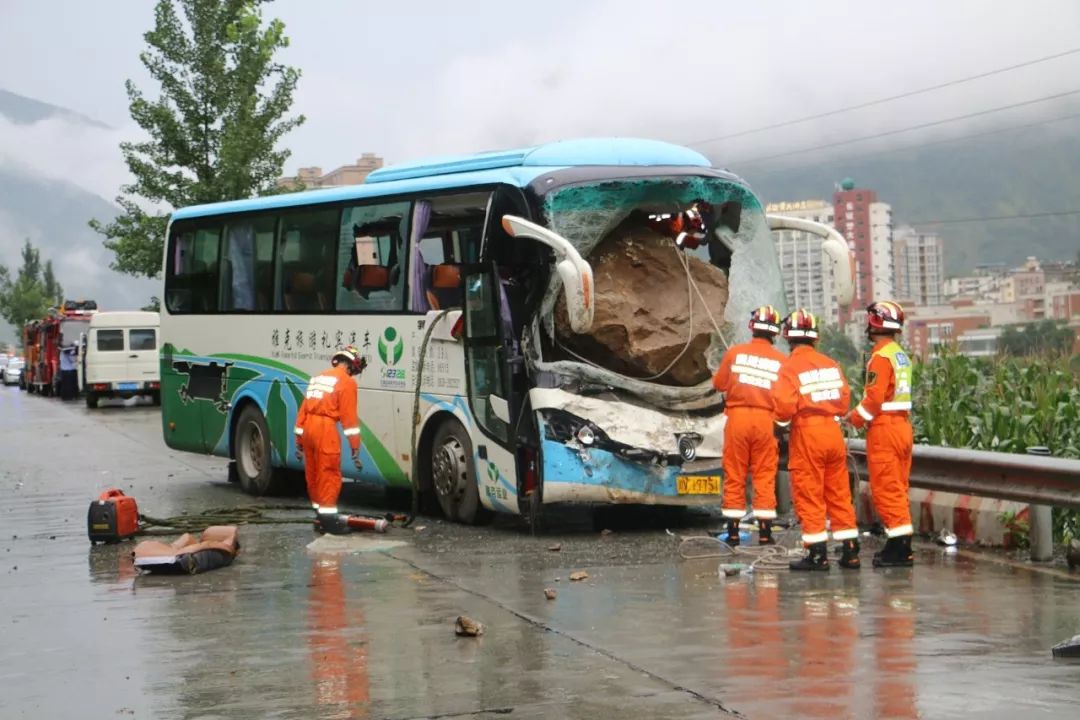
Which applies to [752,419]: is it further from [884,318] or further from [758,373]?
[884,318]

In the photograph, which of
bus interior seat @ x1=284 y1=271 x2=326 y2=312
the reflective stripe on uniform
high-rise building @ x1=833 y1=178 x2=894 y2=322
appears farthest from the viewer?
high-rise building @ x1=833 y1=178 x2=894 y2=322

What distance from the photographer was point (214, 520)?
50.2 feet

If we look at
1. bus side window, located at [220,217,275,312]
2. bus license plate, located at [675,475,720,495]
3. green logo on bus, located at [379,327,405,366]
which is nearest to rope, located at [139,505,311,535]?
green logo on bus, located at [379,327,405,366]

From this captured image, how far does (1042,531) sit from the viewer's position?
11945 millimetres

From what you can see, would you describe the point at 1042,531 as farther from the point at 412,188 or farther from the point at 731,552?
the point at 412,188

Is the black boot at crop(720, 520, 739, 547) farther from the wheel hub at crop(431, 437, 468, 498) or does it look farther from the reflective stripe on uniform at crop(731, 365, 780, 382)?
the wheel hub at crop(431, 437, 468, 498)

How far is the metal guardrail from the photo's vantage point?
1134cm

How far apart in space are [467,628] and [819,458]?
351 centimetres

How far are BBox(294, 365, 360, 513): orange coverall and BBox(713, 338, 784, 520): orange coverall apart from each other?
361 cm

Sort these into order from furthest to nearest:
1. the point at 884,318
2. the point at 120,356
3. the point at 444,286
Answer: the point at 120,356 → the point at 444,286 → the point at 884,318

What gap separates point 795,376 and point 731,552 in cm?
179

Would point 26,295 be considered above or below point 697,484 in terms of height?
above

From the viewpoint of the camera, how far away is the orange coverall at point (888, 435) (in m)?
11.6

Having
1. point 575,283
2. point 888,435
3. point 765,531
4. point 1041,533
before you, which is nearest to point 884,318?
point 888,435
